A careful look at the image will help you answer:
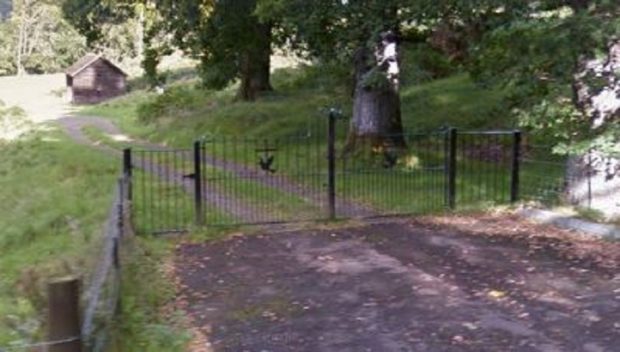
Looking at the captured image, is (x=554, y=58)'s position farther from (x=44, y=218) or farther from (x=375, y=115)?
(x=44, y=218)

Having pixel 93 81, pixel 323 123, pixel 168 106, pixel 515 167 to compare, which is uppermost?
pixel 93 81

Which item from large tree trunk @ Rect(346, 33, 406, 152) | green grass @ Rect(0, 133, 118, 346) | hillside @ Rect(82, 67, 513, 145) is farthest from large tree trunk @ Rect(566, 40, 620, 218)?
hillside @ Rect(82, 67, 513, 145)

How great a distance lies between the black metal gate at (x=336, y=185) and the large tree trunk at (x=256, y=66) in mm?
6153

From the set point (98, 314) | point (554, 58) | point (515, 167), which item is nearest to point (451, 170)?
point (515, 167)

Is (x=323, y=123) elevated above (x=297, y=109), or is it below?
below

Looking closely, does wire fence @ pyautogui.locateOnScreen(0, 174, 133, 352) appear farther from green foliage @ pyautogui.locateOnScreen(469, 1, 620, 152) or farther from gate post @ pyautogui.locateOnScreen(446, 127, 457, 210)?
gate post @ pyautogui.locateOnScreen(446, 127, 457, 210)

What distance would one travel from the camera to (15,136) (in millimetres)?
33531

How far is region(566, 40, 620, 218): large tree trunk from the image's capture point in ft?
35.6

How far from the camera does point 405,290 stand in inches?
331

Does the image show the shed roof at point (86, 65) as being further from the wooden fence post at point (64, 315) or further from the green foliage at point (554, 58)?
the wooden fence post at point (64, 315)

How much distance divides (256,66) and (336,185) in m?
15.9

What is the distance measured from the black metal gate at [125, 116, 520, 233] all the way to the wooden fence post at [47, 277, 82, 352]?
7.68m

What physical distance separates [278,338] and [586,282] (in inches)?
134

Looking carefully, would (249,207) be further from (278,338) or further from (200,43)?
(200,43)
